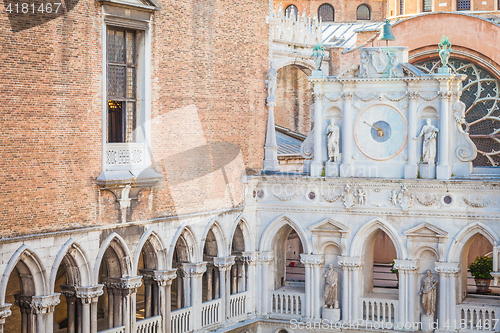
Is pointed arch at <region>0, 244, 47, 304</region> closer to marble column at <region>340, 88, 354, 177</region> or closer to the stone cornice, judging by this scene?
the stone cornice

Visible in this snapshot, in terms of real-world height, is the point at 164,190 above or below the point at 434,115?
below

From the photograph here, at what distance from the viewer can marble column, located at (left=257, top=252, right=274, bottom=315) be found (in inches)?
1064

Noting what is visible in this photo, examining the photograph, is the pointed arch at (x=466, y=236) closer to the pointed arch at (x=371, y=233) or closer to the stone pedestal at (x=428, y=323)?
the pointed arch at (x=371, y=233)

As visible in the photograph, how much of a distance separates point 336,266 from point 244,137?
4.88 m

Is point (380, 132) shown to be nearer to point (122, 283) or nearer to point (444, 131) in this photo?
point (444, 131)

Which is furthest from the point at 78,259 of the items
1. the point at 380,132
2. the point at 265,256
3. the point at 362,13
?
the point at 362,13

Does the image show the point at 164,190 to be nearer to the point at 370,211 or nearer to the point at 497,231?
the point at 370,211

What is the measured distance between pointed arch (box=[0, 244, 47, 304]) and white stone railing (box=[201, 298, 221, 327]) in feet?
20.5

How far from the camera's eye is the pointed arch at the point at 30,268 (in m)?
18.7

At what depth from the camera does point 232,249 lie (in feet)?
89.4

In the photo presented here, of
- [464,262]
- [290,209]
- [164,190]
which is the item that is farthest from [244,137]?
[464,262]

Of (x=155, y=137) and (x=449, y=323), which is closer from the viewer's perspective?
(x=155, y=137)

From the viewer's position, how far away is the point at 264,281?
88.7 feet

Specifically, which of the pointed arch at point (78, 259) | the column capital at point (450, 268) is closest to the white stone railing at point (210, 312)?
the pointed arch at point (78, 259)
